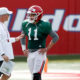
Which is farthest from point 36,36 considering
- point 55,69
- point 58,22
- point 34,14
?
point 58,22

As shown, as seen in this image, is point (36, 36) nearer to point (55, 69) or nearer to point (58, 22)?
point (55, 69)

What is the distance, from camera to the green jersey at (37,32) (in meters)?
8.33

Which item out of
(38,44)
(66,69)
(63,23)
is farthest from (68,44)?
(38,44)

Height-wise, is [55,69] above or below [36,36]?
below

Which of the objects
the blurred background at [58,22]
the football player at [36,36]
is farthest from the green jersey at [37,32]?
the blurred background at [58,22]

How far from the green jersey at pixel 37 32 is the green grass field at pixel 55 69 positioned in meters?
3.32

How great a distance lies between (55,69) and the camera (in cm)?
1340

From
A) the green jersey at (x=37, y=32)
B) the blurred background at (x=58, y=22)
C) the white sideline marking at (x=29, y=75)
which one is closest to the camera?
the green jersey at (x=37, y=32)

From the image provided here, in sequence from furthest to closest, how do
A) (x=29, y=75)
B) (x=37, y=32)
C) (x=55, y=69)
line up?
(x=55, y=69), (x=29, y=75), (x=37, y=32)

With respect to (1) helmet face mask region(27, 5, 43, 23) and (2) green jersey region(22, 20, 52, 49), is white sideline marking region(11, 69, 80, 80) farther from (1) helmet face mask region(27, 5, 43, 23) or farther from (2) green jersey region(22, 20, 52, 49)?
(1) helmet face mask region(27, 5, 43, 23)

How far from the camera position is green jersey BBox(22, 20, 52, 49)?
833 centimetres

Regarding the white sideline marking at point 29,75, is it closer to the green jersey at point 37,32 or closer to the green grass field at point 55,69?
the green grass field at point 55,69

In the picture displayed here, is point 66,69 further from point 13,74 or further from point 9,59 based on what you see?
point 9,59

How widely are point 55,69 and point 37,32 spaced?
519 centimetres
